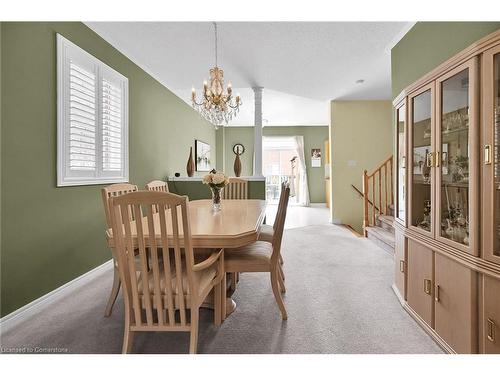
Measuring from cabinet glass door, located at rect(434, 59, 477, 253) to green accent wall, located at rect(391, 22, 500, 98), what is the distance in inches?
9.2

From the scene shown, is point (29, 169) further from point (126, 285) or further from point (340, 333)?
point (340, 333)

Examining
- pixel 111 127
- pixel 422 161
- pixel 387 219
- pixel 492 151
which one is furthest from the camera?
pixel 387 219

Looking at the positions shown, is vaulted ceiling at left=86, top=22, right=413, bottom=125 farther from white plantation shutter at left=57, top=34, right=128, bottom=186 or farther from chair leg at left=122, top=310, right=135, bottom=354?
chair leg at left=122, top=310, right=135, bottom=354

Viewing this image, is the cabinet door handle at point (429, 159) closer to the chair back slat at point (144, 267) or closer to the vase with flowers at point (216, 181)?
the vase with flowers at point (216, 181)

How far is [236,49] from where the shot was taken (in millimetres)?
3109

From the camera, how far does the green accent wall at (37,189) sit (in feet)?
6.14

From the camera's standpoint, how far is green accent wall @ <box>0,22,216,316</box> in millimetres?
1870

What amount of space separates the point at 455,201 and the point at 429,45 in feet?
4.05

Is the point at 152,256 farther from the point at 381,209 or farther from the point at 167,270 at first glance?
the point at 381,209

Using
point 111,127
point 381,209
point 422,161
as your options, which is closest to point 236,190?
point 111,127

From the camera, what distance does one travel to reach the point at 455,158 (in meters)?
1.62

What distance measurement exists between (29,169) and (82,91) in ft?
3.08

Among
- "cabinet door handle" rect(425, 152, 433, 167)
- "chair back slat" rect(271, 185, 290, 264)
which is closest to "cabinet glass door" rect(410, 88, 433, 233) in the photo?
"cabinet door handle" rect(425, 152, 433, 167)
